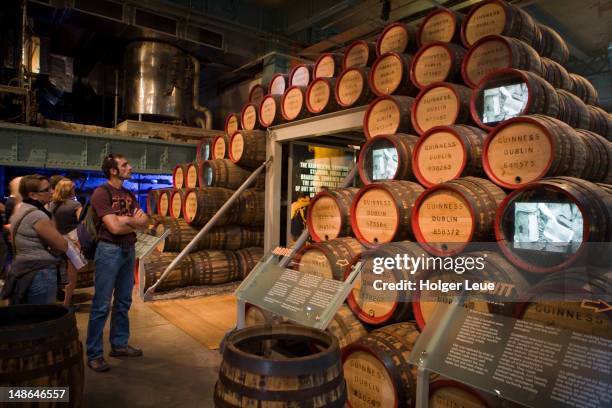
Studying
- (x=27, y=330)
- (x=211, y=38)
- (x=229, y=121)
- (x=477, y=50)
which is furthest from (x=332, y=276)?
(x=211, y=38)

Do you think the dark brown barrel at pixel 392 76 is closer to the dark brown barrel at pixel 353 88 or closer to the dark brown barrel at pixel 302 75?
the dark brown barrel at pixel 353 88

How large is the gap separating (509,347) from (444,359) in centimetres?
32

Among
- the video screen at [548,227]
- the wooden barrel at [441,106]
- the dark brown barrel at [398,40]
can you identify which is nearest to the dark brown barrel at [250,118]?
the dark brown barrel at [398,40]

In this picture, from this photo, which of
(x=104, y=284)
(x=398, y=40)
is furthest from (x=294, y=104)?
(x=104, y=284)

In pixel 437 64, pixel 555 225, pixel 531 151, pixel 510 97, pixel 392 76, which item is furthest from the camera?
pixel 392 76

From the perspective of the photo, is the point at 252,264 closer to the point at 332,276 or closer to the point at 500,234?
the point at 332,276

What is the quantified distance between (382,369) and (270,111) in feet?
15.9

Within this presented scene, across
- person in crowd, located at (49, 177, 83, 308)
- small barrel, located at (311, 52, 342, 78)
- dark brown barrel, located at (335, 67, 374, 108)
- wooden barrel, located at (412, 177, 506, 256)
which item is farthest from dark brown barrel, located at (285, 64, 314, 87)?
wooden barrel, located at (412, 177, 506, 256)

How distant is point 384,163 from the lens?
4016mm

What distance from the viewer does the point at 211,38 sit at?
10031 millimetres

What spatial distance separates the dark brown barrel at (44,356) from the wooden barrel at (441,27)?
3964mm

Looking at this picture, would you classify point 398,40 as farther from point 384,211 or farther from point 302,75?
point 384,211

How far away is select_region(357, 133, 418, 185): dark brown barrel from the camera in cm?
375

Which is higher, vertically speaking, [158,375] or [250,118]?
[250,118]
